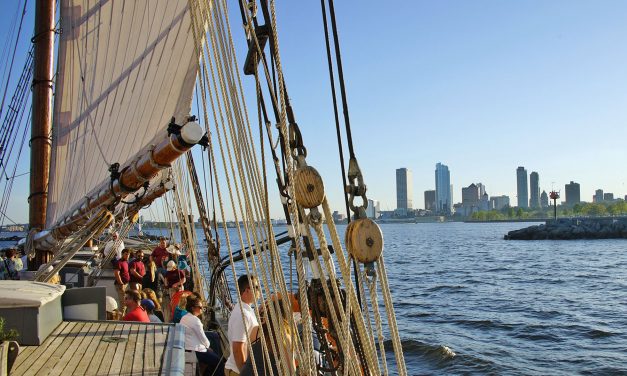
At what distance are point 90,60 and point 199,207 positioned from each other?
459 centimetres

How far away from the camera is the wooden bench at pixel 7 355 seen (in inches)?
122

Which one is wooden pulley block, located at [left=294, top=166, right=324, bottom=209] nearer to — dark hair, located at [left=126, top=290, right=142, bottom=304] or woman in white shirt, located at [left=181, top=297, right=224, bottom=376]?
woman in white shirt, located at [left=181, top=297, right=224, bottom=376]

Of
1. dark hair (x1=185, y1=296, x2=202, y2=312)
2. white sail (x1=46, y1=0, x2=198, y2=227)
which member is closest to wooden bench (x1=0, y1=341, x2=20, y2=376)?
white sail (x1=46, y1=0, x2=198, y2=227)

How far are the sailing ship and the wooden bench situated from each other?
0.31 metres

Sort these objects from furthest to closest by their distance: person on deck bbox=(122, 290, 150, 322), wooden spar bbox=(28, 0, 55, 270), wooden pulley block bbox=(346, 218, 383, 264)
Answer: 1. wooden spar bbox=(28, 0, 55, 270)
2. person on deck bbox=(122, 290, 150, 322)
3. wooden pulley block bbox=(346, 218, 383, 264)

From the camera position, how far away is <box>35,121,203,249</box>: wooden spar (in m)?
4.59

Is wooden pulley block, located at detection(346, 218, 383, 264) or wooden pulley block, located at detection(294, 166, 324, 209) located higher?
wooden pulley block, located at detection(294, 166, 324, 209)

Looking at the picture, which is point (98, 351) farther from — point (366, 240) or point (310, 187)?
point (366, 240)

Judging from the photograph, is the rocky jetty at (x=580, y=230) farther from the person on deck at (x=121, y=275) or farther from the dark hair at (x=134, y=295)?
the dark hair at (x=134, y=295)

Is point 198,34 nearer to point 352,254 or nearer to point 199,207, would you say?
point 352,254

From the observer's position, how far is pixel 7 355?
128 inches

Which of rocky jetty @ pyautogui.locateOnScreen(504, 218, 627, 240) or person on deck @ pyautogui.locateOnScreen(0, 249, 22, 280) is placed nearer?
person on deck @ pyautogui.locateOnScreen(0, 249, 22, 280)

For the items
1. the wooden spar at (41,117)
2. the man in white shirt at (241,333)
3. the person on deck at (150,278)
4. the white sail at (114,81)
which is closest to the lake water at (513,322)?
the person on deck at (150,278)

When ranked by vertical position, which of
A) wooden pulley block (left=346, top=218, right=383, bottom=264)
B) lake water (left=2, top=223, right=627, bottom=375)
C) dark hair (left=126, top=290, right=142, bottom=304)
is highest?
wooden pulley block (left=346, top=218, right=383, bottom=264)
